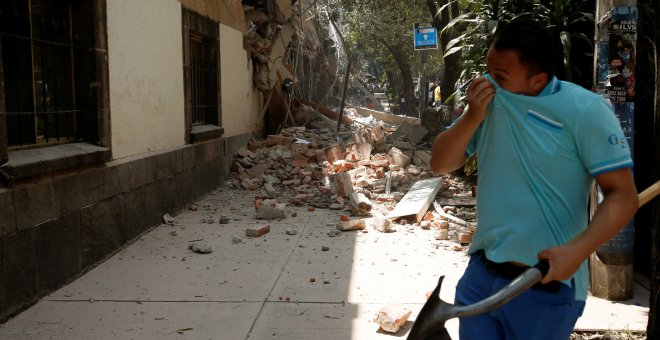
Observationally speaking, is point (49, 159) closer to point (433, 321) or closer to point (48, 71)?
point (48, 71)

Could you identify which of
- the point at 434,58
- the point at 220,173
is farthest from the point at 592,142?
the point at 434,58

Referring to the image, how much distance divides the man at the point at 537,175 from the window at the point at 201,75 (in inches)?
261

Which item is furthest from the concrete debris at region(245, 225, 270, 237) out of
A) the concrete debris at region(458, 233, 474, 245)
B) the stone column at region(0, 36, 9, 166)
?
the stone column at region(0, 36, 9, 166)

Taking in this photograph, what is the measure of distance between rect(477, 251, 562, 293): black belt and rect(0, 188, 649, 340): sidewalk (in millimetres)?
2022

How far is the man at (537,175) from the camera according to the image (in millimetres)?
1791

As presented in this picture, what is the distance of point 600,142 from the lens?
1781 millimetres


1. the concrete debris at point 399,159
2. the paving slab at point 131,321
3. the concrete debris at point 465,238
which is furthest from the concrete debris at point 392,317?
the concrete debris at point 399,159

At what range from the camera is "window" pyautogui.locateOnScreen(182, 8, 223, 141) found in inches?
323

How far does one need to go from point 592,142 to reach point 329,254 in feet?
13.7

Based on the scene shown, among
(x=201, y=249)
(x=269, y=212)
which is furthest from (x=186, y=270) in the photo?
(x=269, y=212)

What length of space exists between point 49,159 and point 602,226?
12.7 ft

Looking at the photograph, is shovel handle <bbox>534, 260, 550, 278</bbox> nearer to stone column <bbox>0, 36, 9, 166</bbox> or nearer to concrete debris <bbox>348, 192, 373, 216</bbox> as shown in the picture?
stone column <bbox>0, 36, 9, 166</bbox>

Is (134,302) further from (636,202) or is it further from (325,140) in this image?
(325,140)

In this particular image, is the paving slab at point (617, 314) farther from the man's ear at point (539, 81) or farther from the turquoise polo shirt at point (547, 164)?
the man's ear at point (539, 81)
